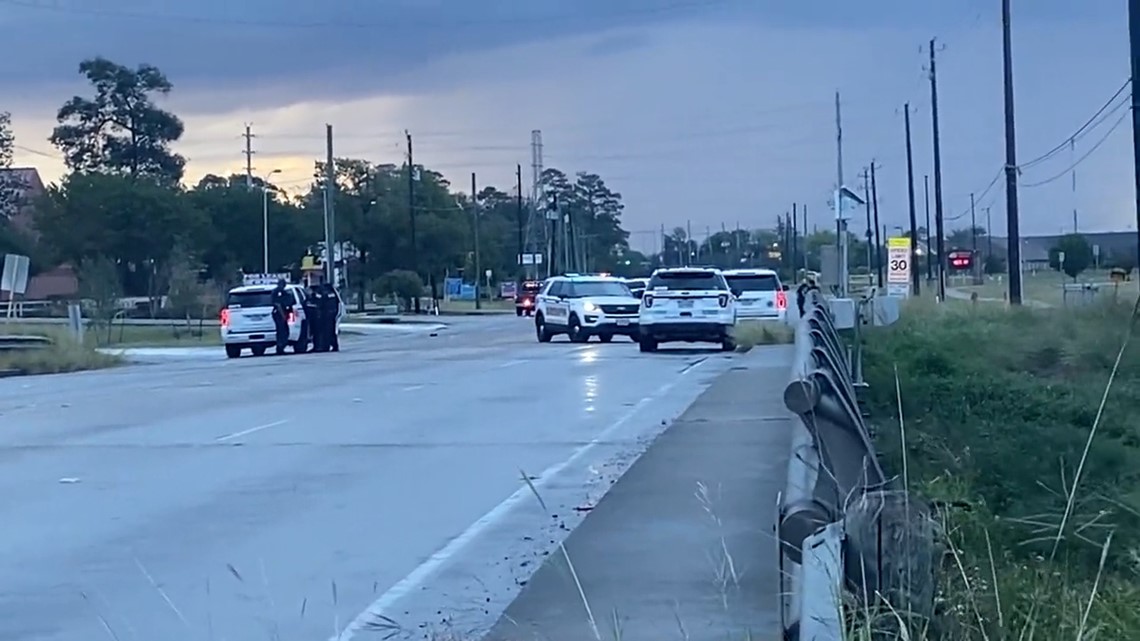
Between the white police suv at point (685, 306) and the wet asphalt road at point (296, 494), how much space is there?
6743 millimetres

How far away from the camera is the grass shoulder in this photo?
20.7 feet

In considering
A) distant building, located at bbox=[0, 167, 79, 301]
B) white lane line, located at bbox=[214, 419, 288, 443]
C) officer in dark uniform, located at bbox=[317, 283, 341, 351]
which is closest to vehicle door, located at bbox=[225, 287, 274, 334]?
officer in dark uniform, located at bbox=[317, 283, 341, 351]

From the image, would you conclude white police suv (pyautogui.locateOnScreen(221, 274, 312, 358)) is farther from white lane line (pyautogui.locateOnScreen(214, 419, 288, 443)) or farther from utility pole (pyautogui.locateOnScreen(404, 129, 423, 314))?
utility pole (pyautogui.locateOnScreen(404, 129, 423, 314))

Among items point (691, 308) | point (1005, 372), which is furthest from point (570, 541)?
point (691, 308)

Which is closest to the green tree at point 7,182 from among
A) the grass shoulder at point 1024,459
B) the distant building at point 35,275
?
the distant building at point 35,275

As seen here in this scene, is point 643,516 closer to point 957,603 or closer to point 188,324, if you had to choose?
point 957,603

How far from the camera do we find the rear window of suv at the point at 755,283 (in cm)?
4200

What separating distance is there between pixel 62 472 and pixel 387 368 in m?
17.0

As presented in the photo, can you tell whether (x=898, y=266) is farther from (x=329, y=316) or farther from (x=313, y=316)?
(x=313, y=316)

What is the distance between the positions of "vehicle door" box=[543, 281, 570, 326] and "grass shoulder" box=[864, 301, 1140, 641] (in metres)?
13.6

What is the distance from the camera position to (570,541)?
11.3 meters

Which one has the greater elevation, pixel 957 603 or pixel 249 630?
pixel 957 603

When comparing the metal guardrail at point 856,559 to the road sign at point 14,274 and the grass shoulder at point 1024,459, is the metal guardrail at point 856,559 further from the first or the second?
the road sign at point 14,274

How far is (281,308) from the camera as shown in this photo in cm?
4428
